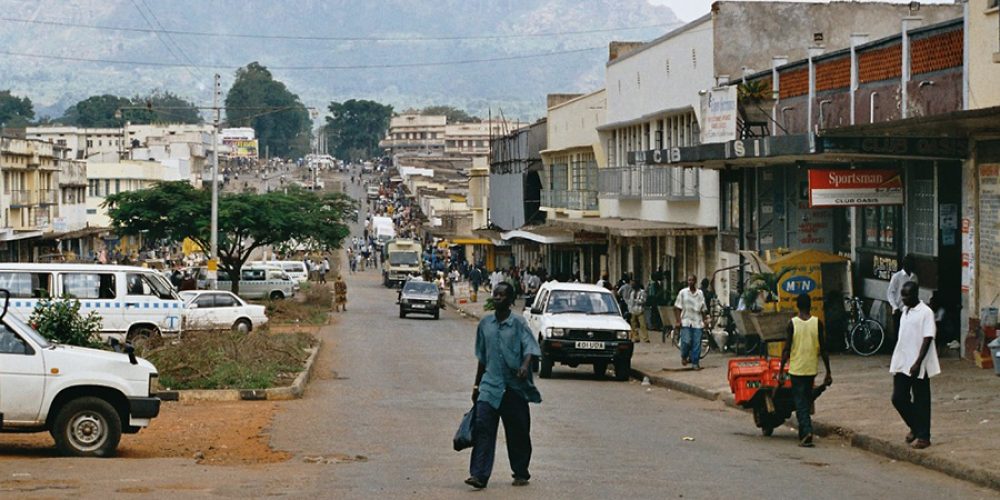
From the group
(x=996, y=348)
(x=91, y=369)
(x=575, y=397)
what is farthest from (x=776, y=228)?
(x=91, y=369)

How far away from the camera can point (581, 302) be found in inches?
1125

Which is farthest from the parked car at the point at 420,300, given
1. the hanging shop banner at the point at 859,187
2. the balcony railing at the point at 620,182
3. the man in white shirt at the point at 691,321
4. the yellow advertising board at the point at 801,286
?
the hanging shop banner at the point at 859,187

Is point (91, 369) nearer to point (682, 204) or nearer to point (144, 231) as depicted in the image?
point (682, 204)

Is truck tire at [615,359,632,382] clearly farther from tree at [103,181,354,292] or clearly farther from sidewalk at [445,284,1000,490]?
tree at [103,181,354,292]

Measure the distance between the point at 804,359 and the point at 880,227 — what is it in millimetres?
12854

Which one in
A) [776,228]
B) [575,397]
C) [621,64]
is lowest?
[575,397]

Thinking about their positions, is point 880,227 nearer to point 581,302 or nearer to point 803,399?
point 581,302

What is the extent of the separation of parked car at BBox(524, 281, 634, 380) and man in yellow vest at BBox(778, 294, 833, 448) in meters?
10.0

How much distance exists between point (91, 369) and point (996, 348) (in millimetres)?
11141

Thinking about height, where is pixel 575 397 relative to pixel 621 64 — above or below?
below

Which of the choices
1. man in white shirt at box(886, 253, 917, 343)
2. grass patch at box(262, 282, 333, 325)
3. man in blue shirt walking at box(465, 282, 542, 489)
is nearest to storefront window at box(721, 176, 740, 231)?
man in white shirt at box(886, 253, 917, 343)

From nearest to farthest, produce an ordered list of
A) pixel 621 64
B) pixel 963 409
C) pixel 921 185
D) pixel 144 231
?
pixel 963 409 < pixel 921 185 < pixel 621 64 < pixel 144 231

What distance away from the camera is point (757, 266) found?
30.9 metres

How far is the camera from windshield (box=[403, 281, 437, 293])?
5409 centimetres
